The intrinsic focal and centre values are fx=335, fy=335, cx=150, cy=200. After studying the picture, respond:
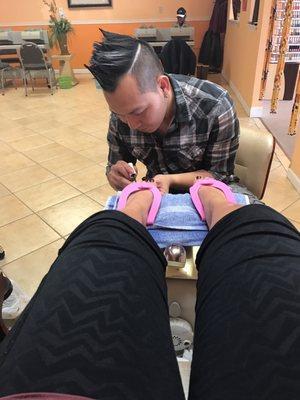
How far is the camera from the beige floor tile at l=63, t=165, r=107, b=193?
2.39 meters

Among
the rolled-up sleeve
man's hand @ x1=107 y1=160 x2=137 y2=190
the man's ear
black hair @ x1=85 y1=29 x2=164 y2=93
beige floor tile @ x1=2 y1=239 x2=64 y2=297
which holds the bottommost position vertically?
beige floor tile @ x1=2 y1=239 x2=64 y2=297

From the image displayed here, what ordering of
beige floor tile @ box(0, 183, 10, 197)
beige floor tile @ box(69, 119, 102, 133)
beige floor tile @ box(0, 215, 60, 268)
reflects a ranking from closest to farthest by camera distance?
beige floor tile @ box(0, 215, 60, 268), beige floor tile @ box(0, 183, 10, 197), beige floor tile @ box(69, 119, 102, 133)

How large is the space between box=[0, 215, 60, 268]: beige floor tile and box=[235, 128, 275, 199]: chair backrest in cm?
112

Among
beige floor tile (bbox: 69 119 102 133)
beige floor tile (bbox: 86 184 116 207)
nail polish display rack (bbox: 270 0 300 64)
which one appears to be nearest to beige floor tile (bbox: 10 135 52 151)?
beige floor tile (bbox: 69 119 102 133)

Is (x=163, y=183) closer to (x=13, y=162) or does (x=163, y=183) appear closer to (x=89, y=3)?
(x=13, y=162)

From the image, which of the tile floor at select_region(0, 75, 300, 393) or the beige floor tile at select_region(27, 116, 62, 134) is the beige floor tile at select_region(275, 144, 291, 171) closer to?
the tile floor at select_region(0, 75, 300, 393)

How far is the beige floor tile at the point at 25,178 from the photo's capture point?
244 cm

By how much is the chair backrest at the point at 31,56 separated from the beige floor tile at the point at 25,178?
A: 2428mm

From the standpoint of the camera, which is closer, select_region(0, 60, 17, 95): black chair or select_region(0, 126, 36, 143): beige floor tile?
select_region(0, 126, 36, 143): beige floor tile

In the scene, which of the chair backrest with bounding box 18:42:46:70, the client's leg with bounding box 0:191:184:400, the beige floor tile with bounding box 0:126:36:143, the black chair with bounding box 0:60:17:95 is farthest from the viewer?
the black chair with bounding box 0:60:17:95

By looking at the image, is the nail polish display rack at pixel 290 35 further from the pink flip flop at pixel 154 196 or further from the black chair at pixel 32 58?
the black chair at pixel 32 58

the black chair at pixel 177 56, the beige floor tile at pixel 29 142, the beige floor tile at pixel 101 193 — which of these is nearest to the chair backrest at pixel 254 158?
the beige floor tile at pixel 101 193

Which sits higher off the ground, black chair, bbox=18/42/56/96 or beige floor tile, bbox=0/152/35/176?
Result: black chair, bbox=18/42/56/96

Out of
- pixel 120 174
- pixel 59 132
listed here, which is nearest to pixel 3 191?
pixel 59 132
